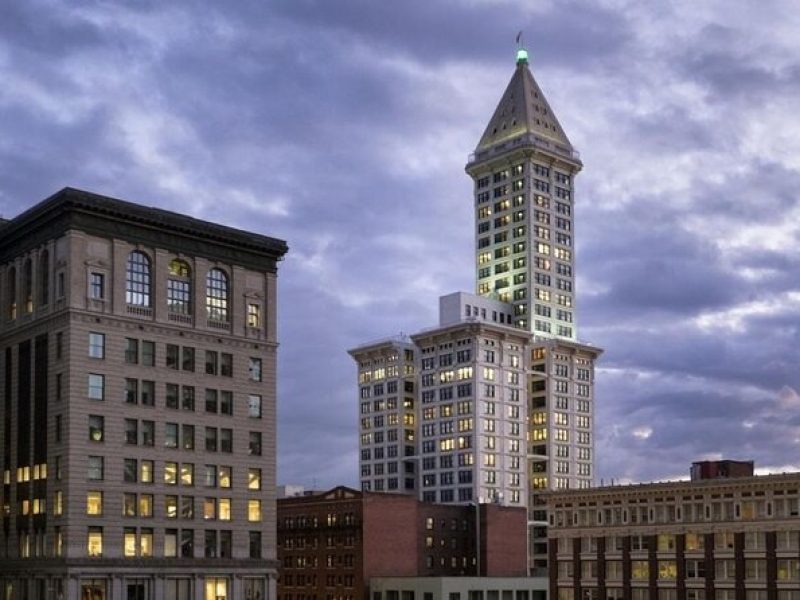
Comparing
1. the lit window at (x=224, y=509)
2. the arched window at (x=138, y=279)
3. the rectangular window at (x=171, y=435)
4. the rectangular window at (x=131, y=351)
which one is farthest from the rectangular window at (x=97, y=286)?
the lit window at (x=224, y=509)

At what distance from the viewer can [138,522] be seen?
12238cm

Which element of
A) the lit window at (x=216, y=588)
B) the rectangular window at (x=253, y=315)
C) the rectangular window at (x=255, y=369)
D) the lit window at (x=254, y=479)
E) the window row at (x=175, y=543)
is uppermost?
the rectangular window at (x=253, y=315)

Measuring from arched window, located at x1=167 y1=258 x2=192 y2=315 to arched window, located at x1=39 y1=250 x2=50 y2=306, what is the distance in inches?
467

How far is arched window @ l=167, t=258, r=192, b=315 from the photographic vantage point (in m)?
130

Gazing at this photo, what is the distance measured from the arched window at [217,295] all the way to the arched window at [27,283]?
1768 cm

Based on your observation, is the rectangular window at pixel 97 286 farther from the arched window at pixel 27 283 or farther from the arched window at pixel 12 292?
the arched window at pixel 12 292

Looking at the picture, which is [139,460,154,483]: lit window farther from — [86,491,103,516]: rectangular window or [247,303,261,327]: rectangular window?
[247,303,261,327]: rectangular window

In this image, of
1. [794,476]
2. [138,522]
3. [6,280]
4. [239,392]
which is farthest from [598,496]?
[6,280]

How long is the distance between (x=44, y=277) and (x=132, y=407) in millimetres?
16083

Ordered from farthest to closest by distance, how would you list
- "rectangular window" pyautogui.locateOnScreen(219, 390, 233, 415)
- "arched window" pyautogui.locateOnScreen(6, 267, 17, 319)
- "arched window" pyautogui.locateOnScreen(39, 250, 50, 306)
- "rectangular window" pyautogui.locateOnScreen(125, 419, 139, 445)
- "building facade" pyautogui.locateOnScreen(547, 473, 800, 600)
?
"building facade" pyautogui.locateOnScreen(547, 473, 800, 600), "arched window" pyautogui.locateOnScreen(6, 267, 17, 319), "rectangular window" pyautogui.locateOnScreen(219, 390, 233, 415), "arched window" pyautogui.locateOnScreen(39, 250, 50, 306), "rectangular window" pyautogui.locateOnScreen(125, 419, 139, 445)

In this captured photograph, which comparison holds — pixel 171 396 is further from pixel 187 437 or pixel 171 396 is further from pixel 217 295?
pixel 217 295

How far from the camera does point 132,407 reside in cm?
12375

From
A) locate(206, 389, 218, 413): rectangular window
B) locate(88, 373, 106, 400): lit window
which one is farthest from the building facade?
locate(88, 373, 106, 400): lit window

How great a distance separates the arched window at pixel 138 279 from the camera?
12638 centimetres
